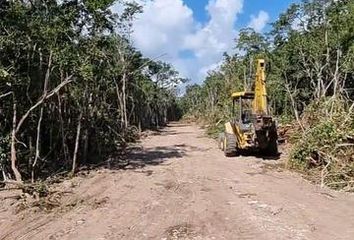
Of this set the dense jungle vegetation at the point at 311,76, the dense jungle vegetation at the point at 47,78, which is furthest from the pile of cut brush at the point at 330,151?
the dense jungle vegetation at the point at 47,78

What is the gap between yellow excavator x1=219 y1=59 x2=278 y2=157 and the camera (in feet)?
57.3

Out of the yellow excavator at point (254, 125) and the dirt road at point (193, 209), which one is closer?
the dirt road at point (193, 209)

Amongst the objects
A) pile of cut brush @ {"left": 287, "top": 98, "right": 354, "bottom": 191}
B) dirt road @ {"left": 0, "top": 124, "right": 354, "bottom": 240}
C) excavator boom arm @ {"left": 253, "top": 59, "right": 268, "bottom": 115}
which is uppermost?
excavator boom arm @ {"left": 253, "top": 59, "right": 268, "bottom": 115}

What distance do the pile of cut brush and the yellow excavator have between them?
5.99ft

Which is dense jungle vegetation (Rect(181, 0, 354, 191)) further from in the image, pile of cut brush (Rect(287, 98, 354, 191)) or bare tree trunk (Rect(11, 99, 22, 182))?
bare tree trunk (Rect(11, 99, 22, 182))

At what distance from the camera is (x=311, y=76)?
110 ft

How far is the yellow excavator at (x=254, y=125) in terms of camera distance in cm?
1747

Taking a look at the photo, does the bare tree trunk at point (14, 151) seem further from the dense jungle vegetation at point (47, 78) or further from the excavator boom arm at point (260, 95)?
the excavator boom arm at point (260, 95)

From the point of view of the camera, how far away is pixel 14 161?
1338 centimetres

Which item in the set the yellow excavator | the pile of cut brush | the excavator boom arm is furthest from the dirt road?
the excavator boom arm

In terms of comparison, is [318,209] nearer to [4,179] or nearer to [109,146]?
[4,179]

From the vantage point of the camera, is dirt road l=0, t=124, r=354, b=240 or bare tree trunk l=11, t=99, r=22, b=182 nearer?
dirt road l=0, t=124, r=354, b=240

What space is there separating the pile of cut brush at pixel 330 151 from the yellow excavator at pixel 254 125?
183 cm

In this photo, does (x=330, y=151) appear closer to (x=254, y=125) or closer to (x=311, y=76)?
(x=254, y=125)
